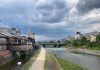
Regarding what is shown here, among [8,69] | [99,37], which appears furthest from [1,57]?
[99,37]

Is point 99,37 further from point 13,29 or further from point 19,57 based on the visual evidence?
point 19,57

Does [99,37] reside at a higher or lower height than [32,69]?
higher

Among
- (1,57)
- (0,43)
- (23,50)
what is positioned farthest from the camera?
(23,50)

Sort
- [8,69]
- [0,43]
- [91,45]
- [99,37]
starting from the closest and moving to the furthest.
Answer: [8,69], [0,43], [99,37], [91,45]

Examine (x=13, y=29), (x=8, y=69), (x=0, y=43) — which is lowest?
(x=8, y=69)

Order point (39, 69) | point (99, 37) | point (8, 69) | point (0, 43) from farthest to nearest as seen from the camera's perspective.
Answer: point (99, 37) → point (0, 43) → point (8, 69) → point (39, 69)

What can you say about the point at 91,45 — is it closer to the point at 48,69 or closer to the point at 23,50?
the point at 23,50

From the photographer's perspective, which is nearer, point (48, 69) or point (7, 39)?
point (48, 69)

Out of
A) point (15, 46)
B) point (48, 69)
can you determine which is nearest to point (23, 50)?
point (15, 46)

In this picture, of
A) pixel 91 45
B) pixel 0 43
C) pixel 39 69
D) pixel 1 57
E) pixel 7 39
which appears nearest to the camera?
pixel 39 69

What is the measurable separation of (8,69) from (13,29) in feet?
328

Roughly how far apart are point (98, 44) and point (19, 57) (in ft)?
322

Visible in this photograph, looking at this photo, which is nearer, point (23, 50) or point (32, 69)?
point (32, 69)

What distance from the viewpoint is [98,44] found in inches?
6575
